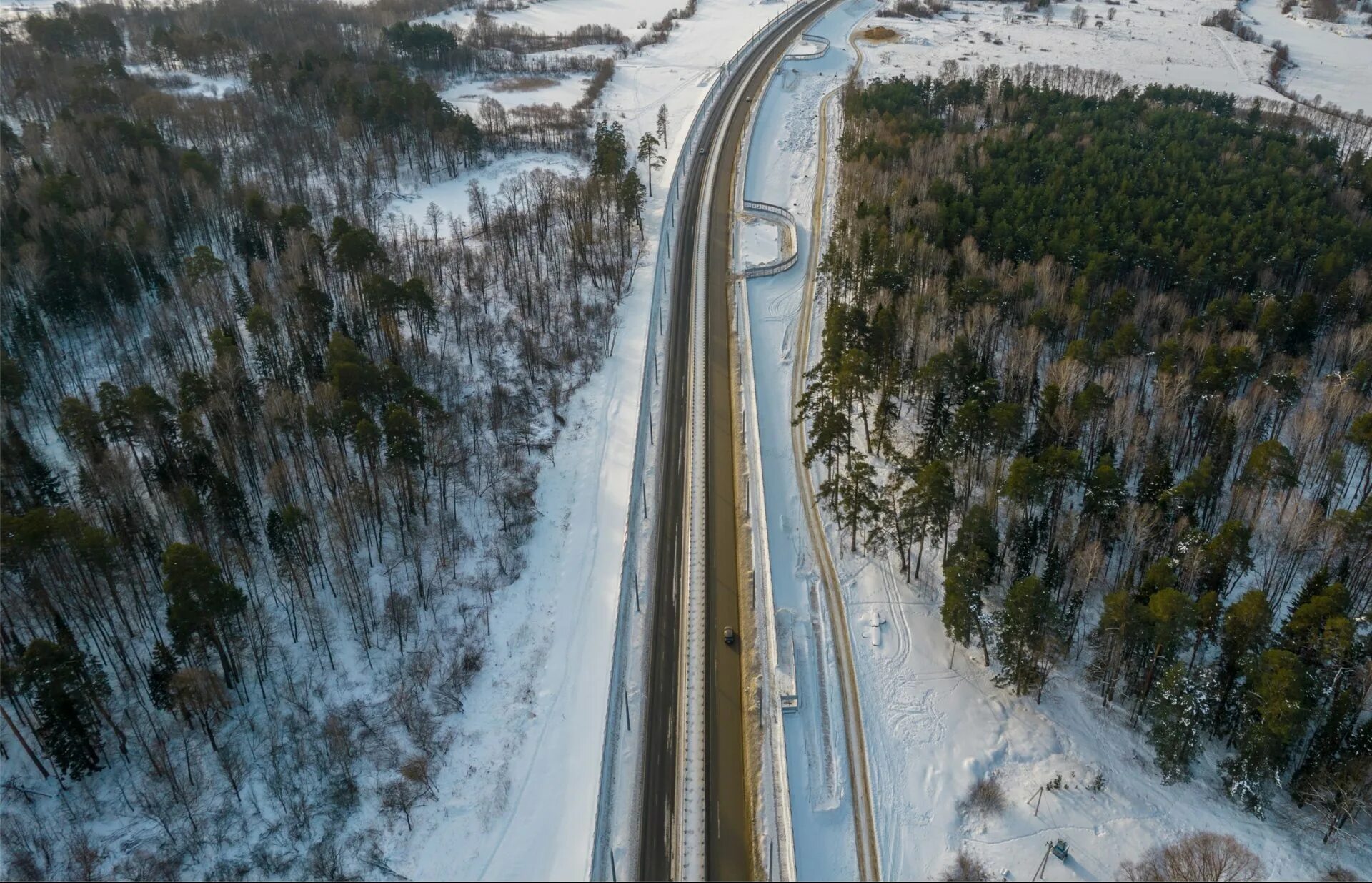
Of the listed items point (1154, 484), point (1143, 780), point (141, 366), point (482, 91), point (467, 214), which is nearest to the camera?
point (1143, 780)

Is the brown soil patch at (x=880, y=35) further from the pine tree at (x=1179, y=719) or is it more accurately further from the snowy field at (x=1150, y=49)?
the pine tree at (x=1179, y=719)

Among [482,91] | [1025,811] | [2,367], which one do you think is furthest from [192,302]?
[482,91]

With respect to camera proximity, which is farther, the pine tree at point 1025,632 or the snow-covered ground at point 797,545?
the pine tree at point 1025,632

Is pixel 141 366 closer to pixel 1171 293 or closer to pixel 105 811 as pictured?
pixel 105 811

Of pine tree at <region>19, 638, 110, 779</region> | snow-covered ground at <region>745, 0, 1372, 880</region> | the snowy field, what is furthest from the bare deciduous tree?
the snowy field

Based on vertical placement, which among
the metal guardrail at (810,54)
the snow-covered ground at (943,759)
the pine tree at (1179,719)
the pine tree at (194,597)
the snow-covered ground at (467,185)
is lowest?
the snow-covered ground at (943,759)

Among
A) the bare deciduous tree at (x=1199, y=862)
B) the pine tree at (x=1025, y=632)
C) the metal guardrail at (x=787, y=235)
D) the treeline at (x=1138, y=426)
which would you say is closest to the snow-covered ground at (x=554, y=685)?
the bare deciduous tree at (x=1199, y=862)

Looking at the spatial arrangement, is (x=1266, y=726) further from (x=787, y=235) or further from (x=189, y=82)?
(x=189, y=82)
